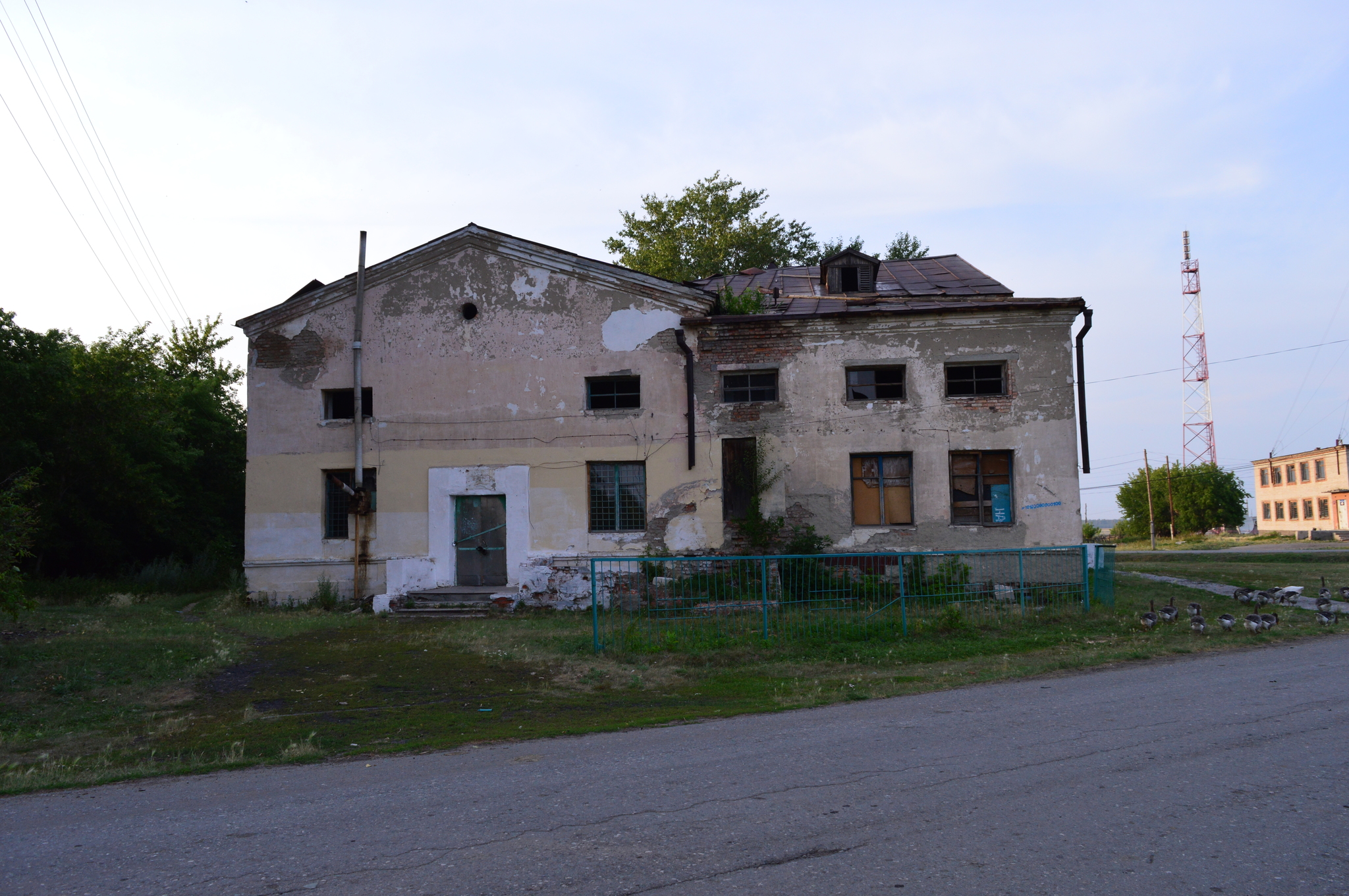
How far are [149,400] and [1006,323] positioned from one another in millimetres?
22399

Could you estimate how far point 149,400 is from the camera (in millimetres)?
25016

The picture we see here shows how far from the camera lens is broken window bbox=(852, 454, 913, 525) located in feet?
63.8

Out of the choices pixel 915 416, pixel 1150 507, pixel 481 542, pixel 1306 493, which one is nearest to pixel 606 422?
pixel 481 542

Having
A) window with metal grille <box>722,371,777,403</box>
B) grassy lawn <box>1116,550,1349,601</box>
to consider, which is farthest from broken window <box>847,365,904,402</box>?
grassy lawn <box>1116,550,1349,601</box>

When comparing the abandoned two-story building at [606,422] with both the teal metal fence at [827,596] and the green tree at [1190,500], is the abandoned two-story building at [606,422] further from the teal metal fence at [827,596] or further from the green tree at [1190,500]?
the green tree at [1190,500]

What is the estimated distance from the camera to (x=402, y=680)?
38.2ft

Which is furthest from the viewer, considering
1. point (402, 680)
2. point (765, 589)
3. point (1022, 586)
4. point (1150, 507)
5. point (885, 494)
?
point (1150, 507)

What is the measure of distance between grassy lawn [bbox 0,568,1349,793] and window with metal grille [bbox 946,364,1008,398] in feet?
17.5

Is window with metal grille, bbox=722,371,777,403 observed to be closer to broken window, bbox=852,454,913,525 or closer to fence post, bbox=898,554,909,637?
broken window, bbox=852,454,913,525

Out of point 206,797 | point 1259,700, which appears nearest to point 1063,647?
point 1259,700

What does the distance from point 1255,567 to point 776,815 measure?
90.8 feet

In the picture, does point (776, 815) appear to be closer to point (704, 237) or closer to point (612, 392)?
point (612, 392)

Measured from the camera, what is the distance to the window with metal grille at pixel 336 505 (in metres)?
20.5

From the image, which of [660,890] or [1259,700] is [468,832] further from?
[1259,700]
